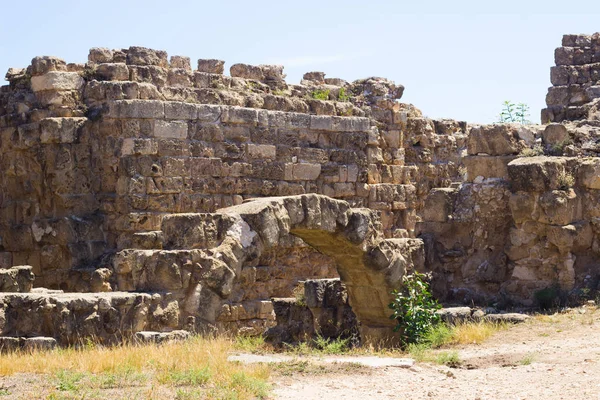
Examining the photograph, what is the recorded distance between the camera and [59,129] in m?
13.9

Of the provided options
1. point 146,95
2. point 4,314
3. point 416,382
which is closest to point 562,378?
point 416,382

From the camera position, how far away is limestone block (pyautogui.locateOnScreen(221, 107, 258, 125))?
48.9ft

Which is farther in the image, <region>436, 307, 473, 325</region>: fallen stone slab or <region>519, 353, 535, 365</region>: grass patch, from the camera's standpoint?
<region>436, 307, 473, 325</region>: fallen stone slab

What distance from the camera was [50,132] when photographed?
1391 cm

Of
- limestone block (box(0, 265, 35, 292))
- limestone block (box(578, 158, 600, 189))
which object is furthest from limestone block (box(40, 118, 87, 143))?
limestone block (box(578, 158, 600, 189))

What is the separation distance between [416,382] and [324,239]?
369cm

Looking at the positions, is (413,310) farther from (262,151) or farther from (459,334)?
(262,151)

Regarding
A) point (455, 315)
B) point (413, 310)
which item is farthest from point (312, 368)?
point (455, 315)

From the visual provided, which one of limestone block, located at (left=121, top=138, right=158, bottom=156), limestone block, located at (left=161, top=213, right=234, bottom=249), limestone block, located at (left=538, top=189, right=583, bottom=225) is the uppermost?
limestone block, located at (left=121, top=138, right=158, bottom=156)

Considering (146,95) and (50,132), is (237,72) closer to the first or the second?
(146,95)

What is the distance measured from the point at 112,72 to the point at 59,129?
113cm

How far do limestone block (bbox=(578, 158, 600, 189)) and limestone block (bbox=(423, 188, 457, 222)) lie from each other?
5.92ft

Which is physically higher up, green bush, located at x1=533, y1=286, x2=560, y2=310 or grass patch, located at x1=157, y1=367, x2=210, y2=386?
green bush, located at x1=533, y1=286, x2=560, y2=310

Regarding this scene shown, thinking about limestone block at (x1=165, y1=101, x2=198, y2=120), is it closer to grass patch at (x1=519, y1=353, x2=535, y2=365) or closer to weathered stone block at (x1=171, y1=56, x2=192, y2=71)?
weathered stone block at (x1=171, y1=56, x2=192, y2=71)
